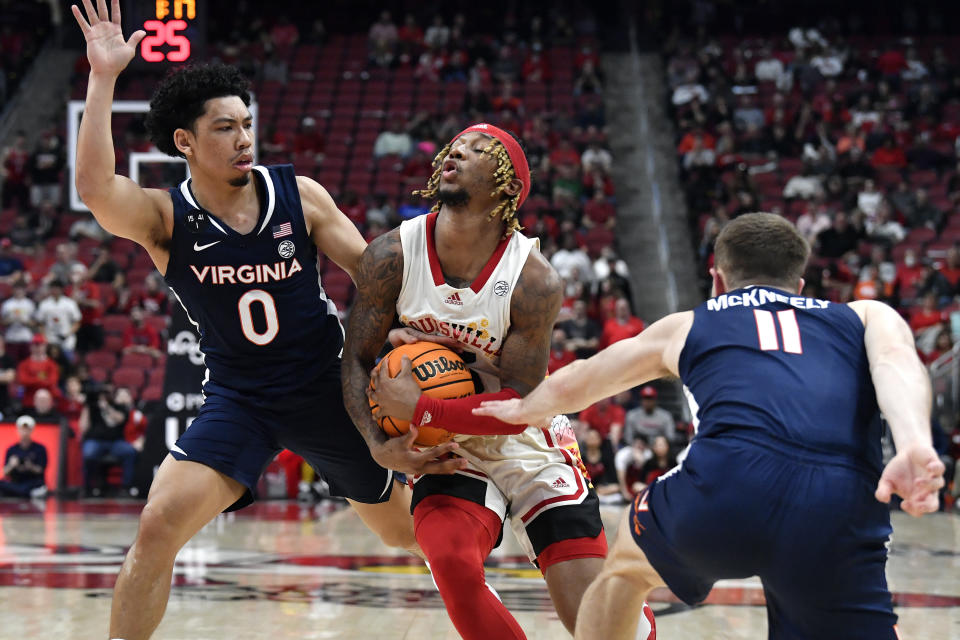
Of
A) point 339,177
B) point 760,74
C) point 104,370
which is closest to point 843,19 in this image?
point 760,74

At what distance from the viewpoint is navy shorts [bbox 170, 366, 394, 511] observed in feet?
13.1

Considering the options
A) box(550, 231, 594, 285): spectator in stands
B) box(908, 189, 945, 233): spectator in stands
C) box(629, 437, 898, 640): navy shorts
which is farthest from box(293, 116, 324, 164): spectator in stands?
box(629, 437, 898, 640): navy shorts

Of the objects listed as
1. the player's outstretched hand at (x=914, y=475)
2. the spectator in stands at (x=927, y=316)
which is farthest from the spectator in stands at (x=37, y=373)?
the player's outstretched hand at (x=914, y=475)

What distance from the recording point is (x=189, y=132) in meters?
4.13

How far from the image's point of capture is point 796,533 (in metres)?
2.74

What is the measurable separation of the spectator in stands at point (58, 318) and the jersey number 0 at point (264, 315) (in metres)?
10.2

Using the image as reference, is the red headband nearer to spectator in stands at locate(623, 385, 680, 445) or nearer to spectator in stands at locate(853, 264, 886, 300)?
spectator in stands at locate(623, 385, 680, 445)

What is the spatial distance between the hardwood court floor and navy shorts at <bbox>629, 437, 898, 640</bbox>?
2.28m

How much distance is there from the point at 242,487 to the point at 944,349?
978 cm

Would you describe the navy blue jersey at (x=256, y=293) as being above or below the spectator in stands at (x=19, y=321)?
above

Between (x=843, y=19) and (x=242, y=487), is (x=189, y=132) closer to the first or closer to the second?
(x=242, y=487)

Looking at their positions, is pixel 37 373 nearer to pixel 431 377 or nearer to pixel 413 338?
pixel 413 338

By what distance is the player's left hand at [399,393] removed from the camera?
3.70 metres

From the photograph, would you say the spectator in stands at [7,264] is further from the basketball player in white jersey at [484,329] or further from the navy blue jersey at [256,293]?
the basketball player in white jersey at [484,329]
